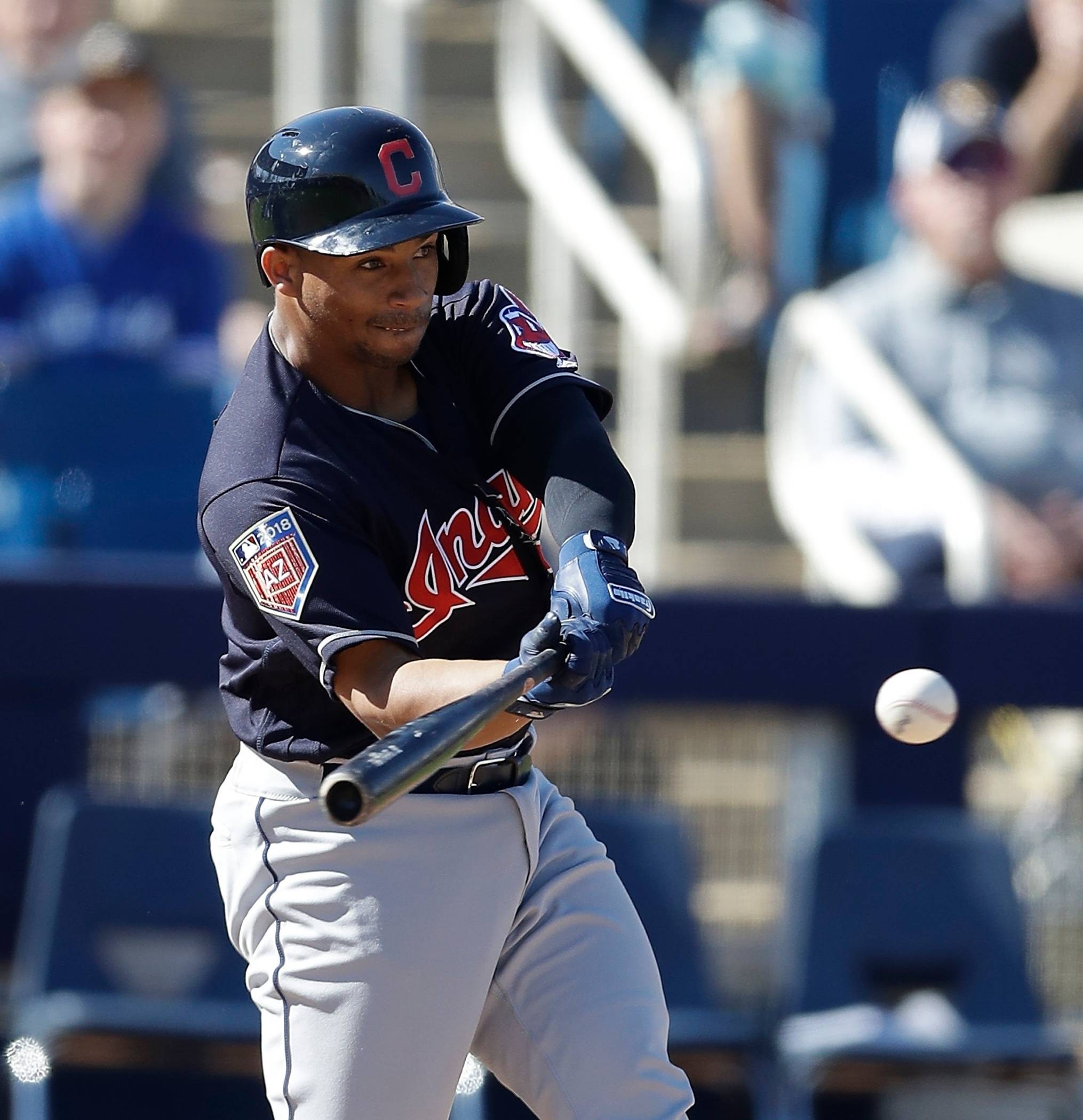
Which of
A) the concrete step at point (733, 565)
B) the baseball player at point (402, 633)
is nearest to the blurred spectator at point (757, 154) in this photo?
the concrete step at point (733, 565)

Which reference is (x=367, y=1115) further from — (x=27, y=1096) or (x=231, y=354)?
(x=231, y=354)

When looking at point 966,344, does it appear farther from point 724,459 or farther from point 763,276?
point 724,459

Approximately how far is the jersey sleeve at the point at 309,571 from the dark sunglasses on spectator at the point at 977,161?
11.0 ft

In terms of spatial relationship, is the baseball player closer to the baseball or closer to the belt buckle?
the belt buckle

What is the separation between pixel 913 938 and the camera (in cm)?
426

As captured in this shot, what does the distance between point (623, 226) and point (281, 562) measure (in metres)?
3.97

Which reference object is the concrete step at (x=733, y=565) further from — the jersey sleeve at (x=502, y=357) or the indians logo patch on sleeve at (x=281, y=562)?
the indians logo patch on sleeve at (x=281, y=562)

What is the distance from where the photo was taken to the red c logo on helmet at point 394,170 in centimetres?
241

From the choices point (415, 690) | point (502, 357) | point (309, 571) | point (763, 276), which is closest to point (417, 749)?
point (415, 690)

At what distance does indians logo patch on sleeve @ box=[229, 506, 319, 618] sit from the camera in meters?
2.35

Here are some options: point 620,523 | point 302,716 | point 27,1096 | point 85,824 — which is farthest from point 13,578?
point 620,523

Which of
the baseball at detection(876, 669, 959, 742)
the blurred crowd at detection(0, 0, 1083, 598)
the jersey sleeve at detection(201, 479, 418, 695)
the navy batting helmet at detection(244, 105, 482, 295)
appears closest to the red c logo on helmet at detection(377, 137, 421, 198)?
the navy batting helmet at detection(244, 105, 482, 295)

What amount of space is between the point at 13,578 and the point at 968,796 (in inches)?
89.6

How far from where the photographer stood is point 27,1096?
3883mm
